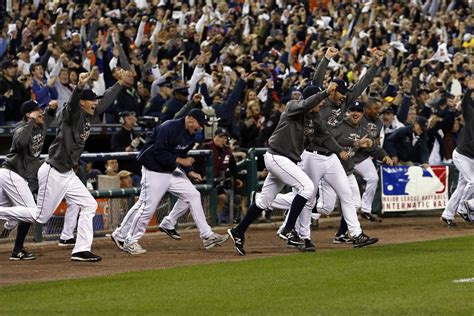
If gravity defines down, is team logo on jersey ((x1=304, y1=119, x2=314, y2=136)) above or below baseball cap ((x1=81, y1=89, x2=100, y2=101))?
below

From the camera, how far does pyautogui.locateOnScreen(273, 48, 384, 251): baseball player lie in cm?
1448

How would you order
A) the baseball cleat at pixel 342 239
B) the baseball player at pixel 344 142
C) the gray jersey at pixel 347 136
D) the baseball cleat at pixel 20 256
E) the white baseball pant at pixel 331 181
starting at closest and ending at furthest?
1. the baseball cleat at pixel 20 256
2. the white baseball pant at pixel 331 181
3. the baseball cleat at pixel 342 239
4. the baseball player at pixel 344 142
5. the gray jersey at pixel 347 136


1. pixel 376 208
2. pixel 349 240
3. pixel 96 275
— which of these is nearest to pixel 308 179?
pixel 349 240

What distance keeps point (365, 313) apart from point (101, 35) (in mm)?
14340

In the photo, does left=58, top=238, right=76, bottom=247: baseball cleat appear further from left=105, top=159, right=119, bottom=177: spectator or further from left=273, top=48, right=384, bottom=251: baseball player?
left=273, top=48, right=384, bottom=251: baseball player

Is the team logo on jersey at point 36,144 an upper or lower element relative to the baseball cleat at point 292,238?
upper

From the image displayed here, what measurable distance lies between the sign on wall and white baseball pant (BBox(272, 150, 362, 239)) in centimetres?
584

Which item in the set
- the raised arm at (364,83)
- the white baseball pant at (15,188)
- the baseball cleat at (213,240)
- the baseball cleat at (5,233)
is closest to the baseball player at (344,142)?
the raised arm at (364,83)

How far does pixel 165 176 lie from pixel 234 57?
9663 mm

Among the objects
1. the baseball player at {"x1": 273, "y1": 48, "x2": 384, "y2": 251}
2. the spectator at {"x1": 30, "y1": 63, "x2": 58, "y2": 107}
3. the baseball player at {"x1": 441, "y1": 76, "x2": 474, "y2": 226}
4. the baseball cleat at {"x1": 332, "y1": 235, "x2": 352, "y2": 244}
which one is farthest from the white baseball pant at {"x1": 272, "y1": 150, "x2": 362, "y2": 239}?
the spectator at {"x1": 30, "y1": 63, "x2": 58, "y2": 107}

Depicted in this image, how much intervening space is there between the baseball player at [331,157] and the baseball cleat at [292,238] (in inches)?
4.5

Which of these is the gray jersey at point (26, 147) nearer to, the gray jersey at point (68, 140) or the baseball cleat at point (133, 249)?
the gray jersey at point (68, 140)

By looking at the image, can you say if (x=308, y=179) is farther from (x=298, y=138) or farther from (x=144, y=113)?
(x=144, y=113)

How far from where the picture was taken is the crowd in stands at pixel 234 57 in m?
19.5
